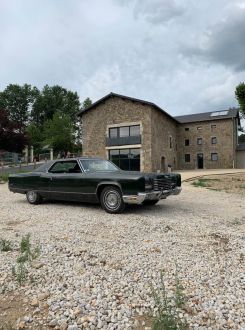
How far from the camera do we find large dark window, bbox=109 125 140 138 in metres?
34.1

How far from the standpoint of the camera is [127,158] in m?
35.1

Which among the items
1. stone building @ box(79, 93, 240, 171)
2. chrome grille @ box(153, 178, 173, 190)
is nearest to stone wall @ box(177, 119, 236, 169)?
stone building @ box(79, 93, 240, 171)

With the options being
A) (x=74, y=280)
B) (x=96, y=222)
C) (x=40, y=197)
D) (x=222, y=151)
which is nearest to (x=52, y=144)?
(x=222, y=151)

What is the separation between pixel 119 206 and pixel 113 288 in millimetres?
3934

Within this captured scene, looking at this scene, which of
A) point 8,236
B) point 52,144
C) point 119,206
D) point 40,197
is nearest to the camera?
point 8,236

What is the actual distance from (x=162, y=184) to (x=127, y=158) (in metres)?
27.3

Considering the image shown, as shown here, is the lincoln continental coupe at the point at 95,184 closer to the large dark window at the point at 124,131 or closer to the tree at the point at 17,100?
the large dark window at the point at 124,131

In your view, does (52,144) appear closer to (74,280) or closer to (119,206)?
(119,206)

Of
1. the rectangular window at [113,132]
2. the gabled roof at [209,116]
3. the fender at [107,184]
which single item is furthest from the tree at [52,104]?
the fender at [107,184]

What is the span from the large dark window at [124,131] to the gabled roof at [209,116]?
1307 cm

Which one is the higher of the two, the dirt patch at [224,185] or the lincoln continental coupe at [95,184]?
the lincoln continental coupe at [95,184]

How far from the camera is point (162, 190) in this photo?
7.81 meters

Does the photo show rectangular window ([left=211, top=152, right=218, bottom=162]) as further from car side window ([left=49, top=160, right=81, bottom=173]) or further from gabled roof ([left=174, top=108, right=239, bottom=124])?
car side window ([left=49, top=160, right=81, bottom=173])

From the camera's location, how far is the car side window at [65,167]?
342 inches
